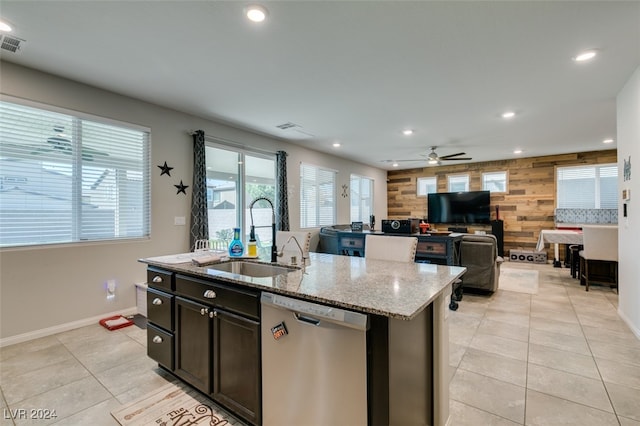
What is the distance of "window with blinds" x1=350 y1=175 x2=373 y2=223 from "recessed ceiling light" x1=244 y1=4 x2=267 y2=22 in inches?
239

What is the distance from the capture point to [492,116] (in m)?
4.35

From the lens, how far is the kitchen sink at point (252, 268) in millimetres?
2111

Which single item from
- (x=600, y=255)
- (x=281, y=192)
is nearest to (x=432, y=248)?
(x=600, y=255)

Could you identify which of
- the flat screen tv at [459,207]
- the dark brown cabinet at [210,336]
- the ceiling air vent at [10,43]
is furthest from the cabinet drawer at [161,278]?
the flat screen tv at [459,207]

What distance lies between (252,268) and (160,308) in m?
0.74

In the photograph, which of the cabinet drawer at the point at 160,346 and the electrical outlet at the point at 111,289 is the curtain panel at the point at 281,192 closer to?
the electrical outlet at the point at 111,289

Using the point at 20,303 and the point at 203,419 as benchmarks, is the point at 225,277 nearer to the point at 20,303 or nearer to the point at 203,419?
the point at 203,419

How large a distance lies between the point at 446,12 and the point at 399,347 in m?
2.25

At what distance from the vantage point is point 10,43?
8.16 feet

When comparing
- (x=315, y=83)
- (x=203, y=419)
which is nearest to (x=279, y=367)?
(x=203, y=419)

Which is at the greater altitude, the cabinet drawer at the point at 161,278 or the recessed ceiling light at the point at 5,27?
the recessed ceiling light at the point at 5,27

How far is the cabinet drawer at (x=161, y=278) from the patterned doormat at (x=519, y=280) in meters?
4.90

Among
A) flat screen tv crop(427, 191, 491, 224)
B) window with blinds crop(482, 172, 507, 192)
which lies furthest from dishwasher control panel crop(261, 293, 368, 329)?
window with blinds crop(482, 172, 507, 192)

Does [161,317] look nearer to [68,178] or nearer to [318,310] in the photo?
[318,310]
